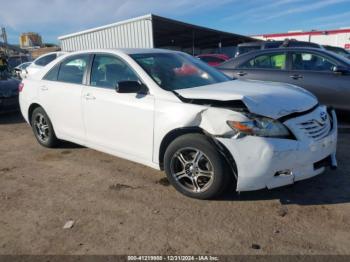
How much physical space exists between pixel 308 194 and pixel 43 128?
4.12 meters


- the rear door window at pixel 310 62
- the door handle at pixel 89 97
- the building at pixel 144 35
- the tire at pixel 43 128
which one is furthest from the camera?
the building at pixel 144 35

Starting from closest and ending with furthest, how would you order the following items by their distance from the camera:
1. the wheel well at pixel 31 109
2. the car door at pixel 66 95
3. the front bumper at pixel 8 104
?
the car door at pixel 66 95 < the wheel well at pixel 31 109 < the front bumper at pixel 8 104

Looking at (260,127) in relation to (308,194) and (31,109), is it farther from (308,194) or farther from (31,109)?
(31,109)

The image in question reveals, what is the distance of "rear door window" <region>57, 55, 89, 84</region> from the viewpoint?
15.5ft

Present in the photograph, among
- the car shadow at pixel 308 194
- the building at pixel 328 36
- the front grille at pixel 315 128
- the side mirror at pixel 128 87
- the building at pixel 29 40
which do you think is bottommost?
the car shadow at pixel 308 194

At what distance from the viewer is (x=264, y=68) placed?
7020mm

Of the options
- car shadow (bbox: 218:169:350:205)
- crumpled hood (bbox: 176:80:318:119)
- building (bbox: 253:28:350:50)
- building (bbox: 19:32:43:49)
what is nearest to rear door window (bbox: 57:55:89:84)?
crumpled hood (bbox: 176:80:318:119)

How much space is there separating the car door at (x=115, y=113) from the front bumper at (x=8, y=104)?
4.87 m

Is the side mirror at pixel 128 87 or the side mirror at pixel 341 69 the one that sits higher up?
the side mirror at pixel 341 69

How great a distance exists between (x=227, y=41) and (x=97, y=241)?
122 ft

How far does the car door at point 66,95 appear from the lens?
4.67 metres

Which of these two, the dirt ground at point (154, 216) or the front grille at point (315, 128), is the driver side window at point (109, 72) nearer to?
the dirt ground at point (154, 216)

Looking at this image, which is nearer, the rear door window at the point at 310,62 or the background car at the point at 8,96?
the rear door window at the point at 310,62

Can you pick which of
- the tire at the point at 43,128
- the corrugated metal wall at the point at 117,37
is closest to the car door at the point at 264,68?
the tire at the point at 43,128
